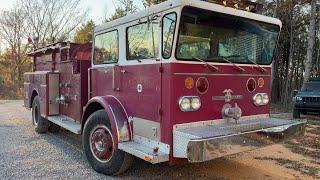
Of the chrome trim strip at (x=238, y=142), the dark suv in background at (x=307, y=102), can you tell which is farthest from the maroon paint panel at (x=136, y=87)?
the dark suv in background at (x=307, y=102)

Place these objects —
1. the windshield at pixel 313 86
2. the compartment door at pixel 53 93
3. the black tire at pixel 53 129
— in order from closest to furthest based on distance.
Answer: the compartment door at pixel 53 93, the black tire at pixel 53 129, the windshield at pixel 313 86

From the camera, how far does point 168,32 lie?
4727 mm

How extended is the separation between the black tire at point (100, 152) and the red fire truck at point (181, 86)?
0.02 metres

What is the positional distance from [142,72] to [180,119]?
0.87m

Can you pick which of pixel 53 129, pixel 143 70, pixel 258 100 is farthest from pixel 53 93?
pixel 258 100

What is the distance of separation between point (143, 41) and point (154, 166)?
2040 millimetres

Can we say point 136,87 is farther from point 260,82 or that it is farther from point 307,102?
point 307,102

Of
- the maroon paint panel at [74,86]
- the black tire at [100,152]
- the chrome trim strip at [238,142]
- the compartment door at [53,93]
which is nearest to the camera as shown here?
the chrome trim strip at [238,142]

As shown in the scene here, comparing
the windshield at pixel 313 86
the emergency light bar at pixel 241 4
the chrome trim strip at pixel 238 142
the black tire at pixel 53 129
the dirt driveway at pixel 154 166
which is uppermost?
the emergency light bar at pixel 241 4

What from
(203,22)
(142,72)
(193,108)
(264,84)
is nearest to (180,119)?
(193,108)

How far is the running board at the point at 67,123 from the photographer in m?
6.75

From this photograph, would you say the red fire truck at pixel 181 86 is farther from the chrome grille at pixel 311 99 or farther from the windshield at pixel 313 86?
the windshield at pixel 313 86

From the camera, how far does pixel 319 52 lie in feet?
67.2

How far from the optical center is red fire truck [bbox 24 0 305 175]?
469 centimetres
